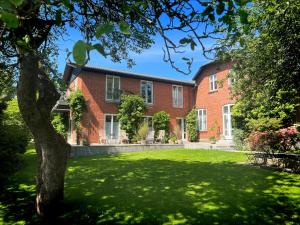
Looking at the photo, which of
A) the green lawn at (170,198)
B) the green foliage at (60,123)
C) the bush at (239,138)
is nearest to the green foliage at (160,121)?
the bush at (239,138)

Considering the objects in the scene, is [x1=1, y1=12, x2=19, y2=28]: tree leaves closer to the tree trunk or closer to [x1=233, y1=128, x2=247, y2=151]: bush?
the tree trunk

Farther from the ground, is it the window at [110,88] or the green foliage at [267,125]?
the window at [110,88]

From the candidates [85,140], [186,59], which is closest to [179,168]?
[186,59]

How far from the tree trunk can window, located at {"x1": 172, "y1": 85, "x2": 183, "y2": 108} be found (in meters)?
23.5

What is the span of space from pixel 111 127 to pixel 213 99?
10.1 m

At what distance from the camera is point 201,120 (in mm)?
28422

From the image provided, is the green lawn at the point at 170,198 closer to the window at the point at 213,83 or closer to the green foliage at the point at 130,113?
the green foliage at the point at 130,113

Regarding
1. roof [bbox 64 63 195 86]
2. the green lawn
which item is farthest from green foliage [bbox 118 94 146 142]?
the green lawn

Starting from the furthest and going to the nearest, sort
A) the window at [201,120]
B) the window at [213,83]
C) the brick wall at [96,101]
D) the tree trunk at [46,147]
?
the window at [201,120], the window at [213,83], the brick wall at [96,101], the tree trunk at [46,147]

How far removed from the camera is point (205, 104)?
2817 centimetres

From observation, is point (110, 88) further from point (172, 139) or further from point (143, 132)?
point (172, 139)

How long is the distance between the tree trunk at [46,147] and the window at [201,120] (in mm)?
22425

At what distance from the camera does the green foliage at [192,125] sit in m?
28.1

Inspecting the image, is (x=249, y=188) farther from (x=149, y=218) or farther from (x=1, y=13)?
(x=1, y=13)
